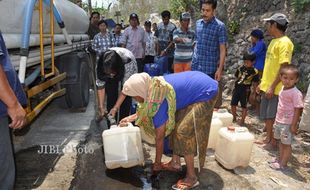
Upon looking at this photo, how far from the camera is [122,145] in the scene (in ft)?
11.2

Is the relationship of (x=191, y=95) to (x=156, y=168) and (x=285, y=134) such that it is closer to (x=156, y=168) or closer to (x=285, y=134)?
(x=156, y=168)

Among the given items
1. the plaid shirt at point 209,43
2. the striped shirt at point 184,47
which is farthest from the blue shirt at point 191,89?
the striped shirt at point 184,47

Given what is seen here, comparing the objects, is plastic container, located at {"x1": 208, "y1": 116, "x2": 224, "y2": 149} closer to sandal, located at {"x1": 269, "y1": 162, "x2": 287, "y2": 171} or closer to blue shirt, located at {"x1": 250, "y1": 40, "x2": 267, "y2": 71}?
sandal, located at {"x1": 269, "y1": 162, "x2": 287, "y2": 171}

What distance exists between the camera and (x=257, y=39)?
227 inches

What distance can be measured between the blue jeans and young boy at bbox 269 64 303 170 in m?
2.72

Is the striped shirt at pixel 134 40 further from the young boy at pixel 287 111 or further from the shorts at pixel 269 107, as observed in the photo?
the young boy at pixel 287 111

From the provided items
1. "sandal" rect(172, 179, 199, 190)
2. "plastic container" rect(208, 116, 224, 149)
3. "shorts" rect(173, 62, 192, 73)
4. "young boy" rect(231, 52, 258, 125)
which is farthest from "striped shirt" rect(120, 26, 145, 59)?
"sandal" rect(172, 179, 199, 190)

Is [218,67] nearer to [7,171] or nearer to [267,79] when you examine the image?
[267,79]

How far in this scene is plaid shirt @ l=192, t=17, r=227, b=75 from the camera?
4.58m

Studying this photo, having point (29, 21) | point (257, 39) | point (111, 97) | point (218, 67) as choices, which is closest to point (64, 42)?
point (111, 97)

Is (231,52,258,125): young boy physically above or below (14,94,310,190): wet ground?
above

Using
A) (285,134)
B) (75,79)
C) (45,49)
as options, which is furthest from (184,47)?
(285,134)

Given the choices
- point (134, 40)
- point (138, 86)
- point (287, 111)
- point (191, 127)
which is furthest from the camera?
point (134, 40)

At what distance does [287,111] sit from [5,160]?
111 inches
